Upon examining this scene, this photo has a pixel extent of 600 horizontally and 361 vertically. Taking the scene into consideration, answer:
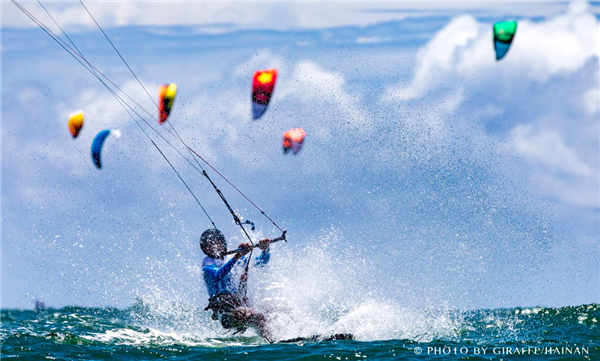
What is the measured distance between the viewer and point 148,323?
50.3 feet

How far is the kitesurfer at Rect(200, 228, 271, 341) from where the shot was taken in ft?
37.3

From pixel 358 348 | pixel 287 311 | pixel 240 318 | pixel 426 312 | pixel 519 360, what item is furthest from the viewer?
pixel 426 312

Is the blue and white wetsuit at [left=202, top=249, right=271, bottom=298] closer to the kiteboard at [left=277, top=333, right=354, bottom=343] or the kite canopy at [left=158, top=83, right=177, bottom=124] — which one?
the kiteboard at [left=277, top=333, right=354, bottom=343]

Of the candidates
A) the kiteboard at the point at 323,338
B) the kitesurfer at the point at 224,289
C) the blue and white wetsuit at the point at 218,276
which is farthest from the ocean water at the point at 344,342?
the blue and white wetsuit at the point at 218,276

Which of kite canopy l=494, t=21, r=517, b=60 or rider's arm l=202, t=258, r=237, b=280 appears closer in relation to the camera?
rider's arm l=202, t=258, r=237, b=280

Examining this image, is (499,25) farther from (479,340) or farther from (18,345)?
(18,345)

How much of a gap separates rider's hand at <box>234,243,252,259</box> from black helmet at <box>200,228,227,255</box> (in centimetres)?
87

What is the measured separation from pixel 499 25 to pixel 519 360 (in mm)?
6674

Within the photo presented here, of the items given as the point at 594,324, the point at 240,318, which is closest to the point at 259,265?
the point at 240,318

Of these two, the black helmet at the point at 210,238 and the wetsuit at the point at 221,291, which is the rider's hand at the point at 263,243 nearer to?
the wetsuit at the point at 221,291

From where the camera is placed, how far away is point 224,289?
1144 cm

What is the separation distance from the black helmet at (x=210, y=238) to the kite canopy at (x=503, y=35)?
6079 millimetres

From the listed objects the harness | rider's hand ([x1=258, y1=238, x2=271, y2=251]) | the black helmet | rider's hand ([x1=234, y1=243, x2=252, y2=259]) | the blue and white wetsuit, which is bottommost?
the harness

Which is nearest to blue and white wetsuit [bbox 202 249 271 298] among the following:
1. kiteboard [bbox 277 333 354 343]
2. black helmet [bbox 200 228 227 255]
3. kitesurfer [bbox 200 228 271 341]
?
kitesurfer [bbox 200 228 271 341]
